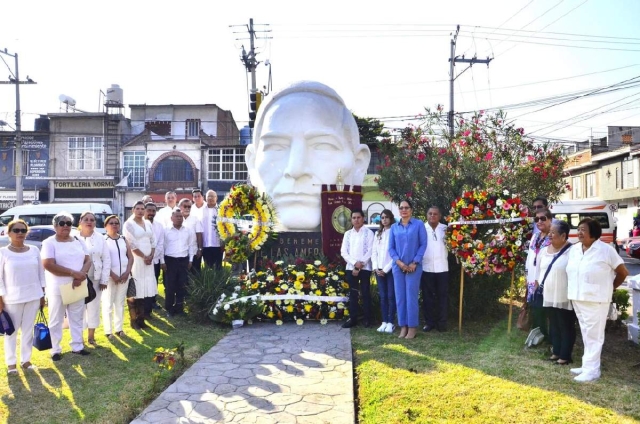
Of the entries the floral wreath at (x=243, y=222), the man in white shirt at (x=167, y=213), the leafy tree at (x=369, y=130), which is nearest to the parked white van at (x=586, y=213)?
the leafy tree at (x=369, y=130)

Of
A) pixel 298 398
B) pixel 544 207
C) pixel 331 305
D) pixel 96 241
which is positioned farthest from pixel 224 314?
pixel 544 207

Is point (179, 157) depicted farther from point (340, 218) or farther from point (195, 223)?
point (340, 218)

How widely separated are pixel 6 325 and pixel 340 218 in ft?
14.8

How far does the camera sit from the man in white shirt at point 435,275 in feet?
19.5

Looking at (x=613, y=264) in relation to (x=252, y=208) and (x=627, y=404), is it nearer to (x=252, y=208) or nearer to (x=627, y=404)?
(x=627, y=404)

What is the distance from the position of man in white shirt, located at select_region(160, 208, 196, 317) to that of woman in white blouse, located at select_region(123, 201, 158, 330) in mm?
489

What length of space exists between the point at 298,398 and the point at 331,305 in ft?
9.31

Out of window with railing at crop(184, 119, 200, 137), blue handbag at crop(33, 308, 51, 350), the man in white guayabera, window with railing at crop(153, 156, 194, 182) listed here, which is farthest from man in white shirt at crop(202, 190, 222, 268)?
window with railing at crop(184, 119, 200, 137)

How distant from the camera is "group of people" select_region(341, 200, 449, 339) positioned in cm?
576

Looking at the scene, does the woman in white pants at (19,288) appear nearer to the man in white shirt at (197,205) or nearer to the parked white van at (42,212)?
the man in white shirt at (197,205)

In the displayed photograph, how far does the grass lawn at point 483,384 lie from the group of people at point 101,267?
3.04m

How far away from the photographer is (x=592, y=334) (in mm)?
4277

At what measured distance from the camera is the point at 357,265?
619cm

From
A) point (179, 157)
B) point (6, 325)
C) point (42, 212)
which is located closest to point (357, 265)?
point (6, 325)
